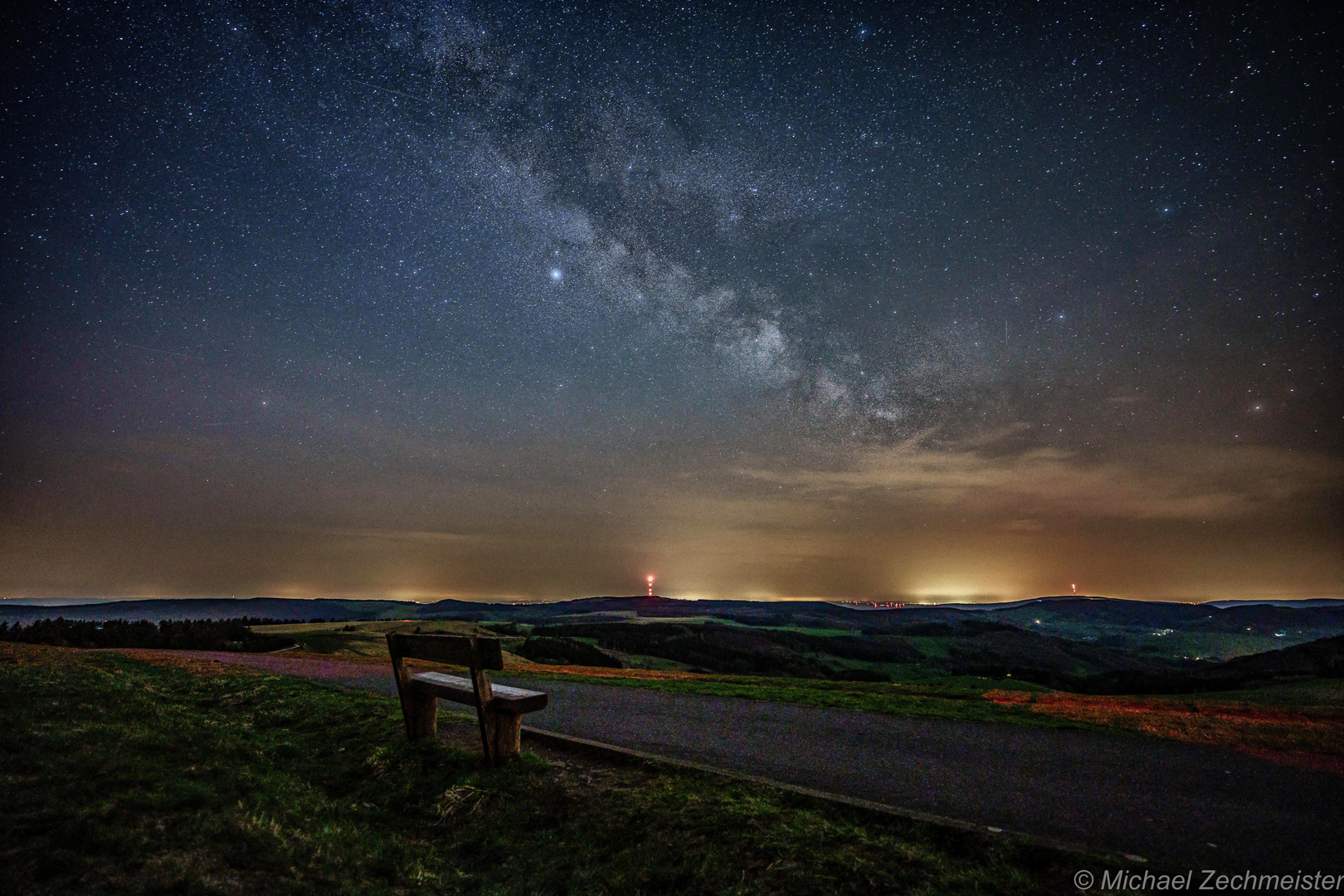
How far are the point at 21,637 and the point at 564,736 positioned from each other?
41417 mm

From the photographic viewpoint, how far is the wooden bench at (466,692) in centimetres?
711

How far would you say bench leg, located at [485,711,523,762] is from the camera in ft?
23.5

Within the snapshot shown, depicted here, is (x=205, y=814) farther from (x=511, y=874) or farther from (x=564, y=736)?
(x=564, y=736)

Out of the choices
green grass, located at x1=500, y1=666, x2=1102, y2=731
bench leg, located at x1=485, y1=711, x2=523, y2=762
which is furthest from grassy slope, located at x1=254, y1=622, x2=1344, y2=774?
bench leg, located at x1=485, y1=711, x2=523, y2=762

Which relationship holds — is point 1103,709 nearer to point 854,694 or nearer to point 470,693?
point 854,694

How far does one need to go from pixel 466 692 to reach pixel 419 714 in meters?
1.09

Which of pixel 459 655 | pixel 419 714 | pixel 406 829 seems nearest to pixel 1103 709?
pixel 459 655

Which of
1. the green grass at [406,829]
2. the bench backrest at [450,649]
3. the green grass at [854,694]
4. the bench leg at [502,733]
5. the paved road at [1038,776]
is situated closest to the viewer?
the green grass at [406,829]

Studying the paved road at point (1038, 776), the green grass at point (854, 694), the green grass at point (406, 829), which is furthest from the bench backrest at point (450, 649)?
the green grass at point (854, 694)

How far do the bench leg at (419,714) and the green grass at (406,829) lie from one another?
0.48 metres

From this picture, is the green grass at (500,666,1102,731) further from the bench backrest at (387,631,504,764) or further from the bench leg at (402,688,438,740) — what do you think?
the bench backrest at (387,631,504,764)

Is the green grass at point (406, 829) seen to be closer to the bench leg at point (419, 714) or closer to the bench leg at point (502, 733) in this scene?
the bench leg at point (502, 733)

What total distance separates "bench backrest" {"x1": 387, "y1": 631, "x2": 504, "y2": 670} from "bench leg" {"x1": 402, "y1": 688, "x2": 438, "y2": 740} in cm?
56

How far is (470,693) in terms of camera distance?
25.6 feet
